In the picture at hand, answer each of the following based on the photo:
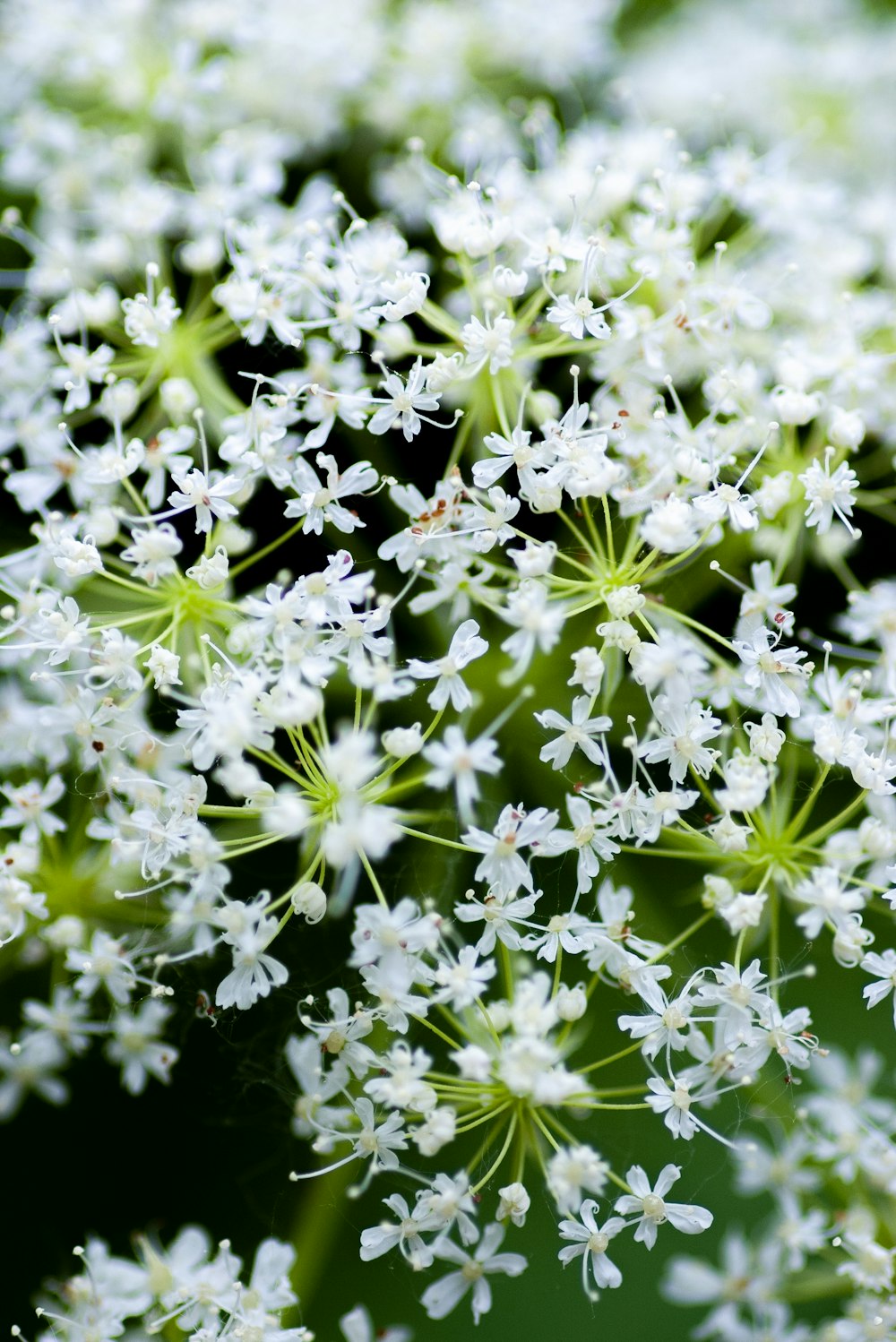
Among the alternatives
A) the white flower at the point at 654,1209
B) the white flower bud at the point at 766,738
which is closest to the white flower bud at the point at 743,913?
the white flower bud at the point at 766,738

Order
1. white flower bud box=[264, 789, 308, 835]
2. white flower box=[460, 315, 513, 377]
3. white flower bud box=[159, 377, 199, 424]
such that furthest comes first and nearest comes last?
white flower bud box=[159, 377, 199, 424] → white flower box=[460, 315, 513, 377] → white flower bud box=[264, 789, 308, 835]

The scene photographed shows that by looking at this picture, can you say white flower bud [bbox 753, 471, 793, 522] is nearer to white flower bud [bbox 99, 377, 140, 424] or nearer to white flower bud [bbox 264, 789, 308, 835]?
white flower bud [bbox 264, 789, 308, 835]

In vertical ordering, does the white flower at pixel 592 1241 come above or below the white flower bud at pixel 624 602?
below

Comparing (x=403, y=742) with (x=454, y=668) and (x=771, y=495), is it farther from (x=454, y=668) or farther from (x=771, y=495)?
(x=771, y=495)

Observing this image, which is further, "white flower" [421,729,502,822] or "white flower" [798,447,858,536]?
"white flower" [798,447,858,536]

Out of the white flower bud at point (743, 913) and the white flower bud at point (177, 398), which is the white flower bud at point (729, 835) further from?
the white flower bud at point (177, 398)

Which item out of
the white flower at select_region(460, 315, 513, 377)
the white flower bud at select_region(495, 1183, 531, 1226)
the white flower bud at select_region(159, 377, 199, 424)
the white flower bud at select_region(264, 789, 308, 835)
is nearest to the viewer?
the white flower bud at select_region(264, 789, 308, 835)

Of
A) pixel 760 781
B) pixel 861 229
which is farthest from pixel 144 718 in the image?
pixel 861 229

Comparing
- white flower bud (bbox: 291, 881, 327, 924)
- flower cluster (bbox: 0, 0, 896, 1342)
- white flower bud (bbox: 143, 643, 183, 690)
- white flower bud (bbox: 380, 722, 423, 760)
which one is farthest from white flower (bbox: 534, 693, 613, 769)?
white flower bud (bbox: 143, 643, 183, 690)

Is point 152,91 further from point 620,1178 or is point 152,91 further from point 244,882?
point 620,1178

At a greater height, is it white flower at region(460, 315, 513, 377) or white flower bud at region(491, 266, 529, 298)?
white flower bud at region(491, 266, 529, 298)
